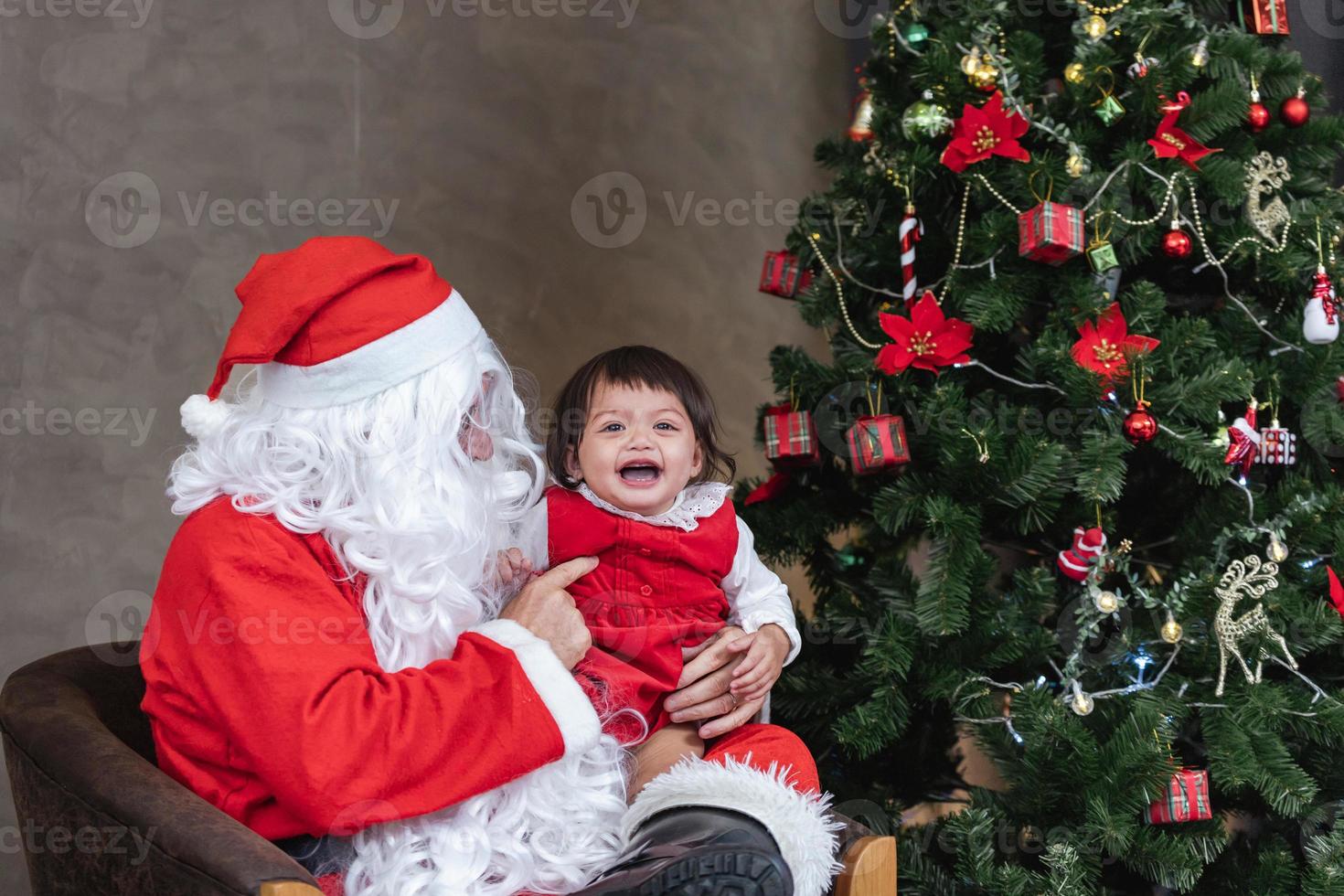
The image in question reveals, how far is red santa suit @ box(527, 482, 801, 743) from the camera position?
6.07 feet

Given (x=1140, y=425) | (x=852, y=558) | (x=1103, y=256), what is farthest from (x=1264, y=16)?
(x=852, y=558)

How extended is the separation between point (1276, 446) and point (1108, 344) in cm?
41

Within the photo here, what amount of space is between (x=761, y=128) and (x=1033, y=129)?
205 centimetres

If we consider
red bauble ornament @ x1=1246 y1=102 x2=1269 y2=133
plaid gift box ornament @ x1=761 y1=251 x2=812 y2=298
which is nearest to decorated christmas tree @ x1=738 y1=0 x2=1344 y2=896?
red bauble ornament @ x1=1246 y1=102 x2=1269 y2=133

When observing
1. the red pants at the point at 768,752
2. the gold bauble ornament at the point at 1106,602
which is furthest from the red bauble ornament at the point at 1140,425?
the red pants at the point at 768,752

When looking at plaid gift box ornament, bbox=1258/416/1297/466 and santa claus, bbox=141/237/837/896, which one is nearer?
santa claus, bbox=141/237/837/896

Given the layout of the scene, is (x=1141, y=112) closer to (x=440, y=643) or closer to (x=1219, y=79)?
(x=1219, y=79)
